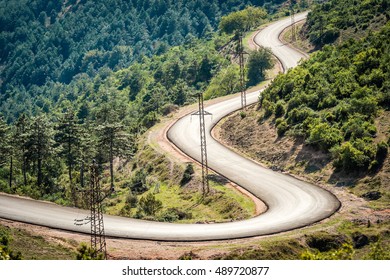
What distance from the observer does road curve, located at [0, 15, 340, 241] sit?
50.9m

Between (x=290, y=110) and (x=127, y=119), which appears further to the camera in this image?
(x=127, y=119)

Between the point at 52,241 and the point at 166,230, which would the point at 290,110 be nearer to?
the point at 166,230

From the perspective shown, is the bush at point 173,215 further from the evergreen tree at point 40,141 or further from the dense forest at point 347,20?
the dense forest at point 347,20

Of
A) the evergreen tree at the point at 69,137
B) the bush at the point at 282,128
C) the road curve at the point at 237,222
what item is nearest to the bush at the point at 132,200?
the road curve at the point at 237,222

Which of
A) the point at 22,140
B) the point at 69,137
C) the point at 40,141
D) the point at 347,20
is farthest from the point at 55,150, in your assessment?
the point at 347,20

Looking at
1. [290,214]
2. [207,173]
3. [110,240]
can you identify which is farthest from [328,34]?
[110,240]

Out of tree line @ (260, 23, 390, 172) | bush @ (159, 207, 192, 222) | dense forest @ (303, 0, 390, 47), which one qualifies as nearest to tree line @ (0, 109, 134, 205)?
bush @ (159, 207, 192, 222)

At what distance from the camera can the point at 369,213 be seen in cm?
5256

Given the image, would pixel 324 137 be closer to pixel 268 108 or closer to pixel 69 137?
pixel 268 108

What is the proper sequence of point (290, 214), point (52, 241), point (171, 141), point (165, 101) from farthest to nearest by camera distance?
point (165, 101), point (171, 141), point (290, 214), point (52, 241)

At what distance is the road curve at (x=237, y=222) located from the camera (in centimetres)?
5088

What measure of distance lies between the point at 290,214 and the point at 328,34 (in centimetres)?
6330

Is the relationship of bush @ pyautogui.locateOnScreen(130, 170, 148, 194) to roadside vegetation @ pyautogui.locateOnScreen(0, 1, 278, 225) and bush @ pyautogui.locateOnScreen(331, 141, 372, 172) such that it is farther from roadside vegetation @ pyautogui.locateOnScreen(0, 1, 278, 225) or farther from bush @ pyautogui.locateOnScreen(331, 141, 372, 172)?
bush @ pyautogui.locateOnScreen(331, 141, 372, 172)

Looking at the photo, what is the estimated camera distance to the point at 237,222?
53.2 m
